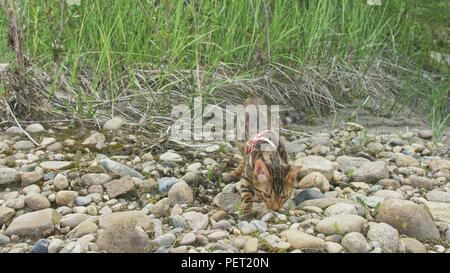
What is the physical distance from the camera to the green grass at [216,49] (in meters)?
5.03

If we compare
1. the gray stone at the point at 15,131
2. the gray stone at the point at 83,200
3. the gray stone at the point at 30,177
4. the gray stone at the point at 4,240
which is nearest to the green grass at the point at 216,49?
the gray stone at the point at 15,131

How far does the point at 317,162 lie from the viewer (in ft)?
13.8

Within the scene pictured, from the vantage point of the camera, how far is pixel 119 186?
375 cm

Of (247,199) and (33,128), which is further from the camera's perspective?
(33,128)

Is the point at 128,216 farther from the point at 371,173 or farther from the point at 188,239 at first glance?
the point at 371,173

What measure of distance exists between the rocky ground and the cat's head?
0.10m

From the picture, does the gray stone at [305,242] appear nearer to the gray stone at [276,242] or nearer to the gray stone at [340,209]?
the gray stone at [276,242]

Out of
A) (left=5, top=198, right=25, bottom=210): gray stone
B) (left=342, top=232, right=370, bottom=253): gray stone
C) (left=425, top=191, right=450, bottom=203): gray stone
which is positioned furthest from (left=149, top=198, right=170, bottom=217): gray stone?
(left=425, top=191, right=450, bottom=203): gray stone

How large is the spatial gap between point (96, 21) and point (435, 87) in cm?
321

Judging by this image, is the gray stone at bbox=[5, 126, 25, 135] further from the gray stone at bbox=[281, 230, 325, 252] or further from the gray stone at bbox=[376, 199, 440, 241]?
the gray stone at bbox=[376, 199, 440, 241]

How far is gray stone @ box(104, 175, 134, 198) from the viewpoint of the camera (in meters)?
3.71

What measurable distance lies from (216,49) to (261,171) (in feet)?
7.49

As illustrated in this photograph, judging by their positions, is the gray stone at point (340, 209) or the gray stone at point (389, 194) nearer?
the gray stone at point (340, 209)

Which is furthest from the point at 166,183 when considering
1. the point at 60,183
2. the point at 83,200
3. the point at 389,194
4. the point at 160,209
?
the point at 389,194
